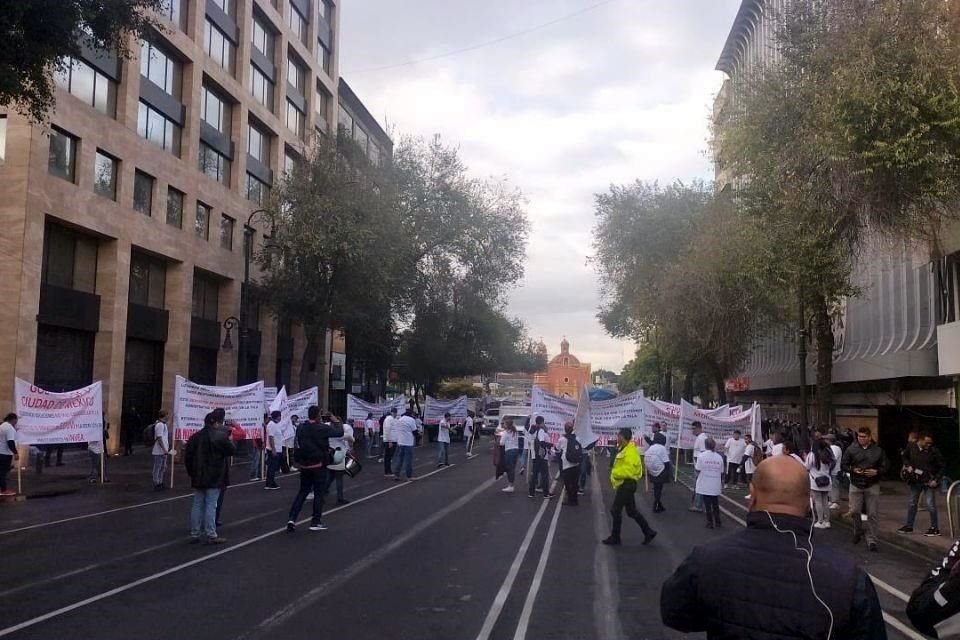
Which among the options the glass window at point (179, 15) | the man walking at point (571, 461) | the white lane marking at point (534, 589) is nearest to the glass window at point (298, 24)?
the glass window at point (179, 15)

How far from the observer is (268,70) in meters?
43.4

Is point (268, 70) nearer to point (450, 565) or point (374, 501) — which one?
point (374, 501)

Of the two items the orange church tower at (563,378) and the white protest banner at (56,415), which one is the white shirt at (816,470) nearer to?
the white protest banner at (56,415)

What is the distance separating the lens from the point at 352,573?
30.3ft

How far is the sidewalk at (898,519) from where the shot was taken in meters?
12.5

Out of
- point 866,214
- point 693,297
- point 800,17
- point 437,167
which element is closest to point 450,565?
point 866,214

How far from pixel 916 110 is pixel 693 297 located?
17.1m

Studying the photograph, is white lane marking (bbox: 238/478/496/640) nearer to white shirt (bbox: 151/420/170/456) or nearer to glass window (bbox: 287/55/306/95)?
white shirt (bbox: 151/420/170/456)

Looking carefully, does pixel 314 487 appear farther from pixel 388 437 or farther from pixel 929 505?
pixel 929 505

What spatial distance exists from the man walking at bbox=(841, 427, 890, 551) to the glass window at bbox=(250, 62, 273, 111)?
1404 inches

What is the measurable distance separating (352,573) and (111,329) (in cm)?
2351

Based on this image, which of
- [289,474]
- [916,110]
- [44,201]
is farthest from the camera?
[44,201]

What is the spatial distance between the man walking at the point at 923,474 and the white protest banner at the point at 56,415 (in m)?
15.7

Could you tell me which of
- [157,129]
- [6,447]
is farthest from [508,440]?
[157,129]
